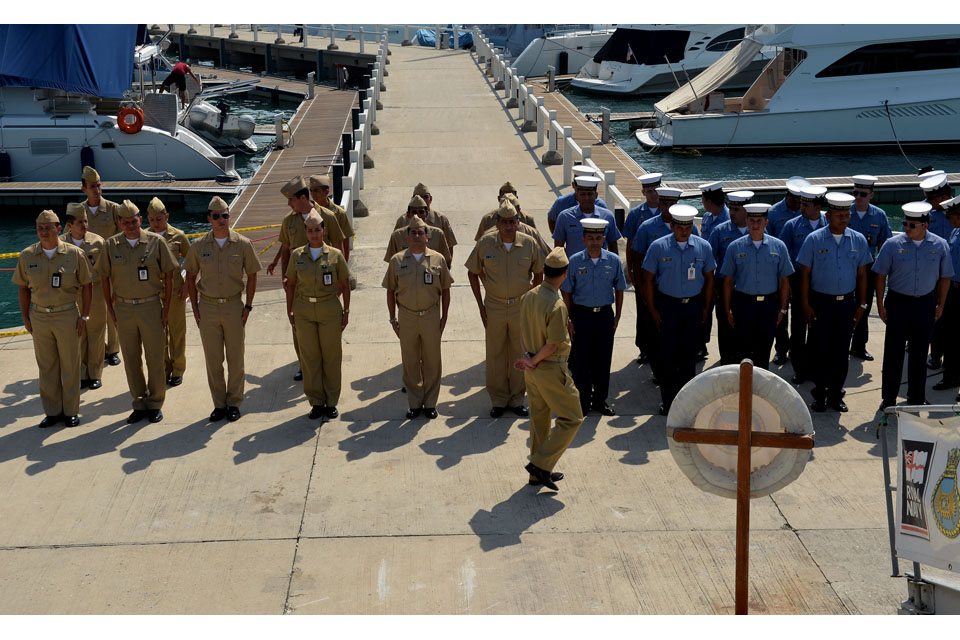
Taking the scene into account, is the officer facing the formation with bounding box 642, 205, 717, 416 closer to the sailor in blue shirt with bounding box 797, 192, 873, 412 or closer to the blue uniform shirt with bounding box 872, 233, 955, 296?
the sailor in blue shirt with bounding box 797, 192, 873, 412

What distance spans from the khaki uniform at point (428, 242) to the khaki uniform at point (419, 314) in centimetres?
56

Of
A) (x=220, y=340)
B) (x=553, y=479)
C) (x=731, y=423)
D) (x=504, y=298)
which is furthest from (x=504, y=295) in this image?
(x=731, y=423)

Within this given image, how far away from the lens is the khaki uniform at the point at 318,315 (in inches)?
306

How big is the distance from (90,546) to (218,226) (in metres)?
2.73

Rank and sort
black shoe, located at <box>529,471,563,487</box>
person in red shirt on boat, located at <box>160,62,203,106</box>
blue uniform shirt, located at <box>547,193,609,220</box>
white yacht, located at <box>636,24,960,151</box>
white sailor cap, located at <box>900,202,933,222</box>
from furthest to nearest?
1. person in red shirt on boat, located at <box>160,62,203,106</box>
2. white yacht, located at <box>636,24,960,151</box>
3. blue uniform shirt, located at <box>547,193,609,220</box>
4. white sailor cap, located at <box>900,202,933,222</box>
5. black shoe, located at <box>529,471,563,487</box>

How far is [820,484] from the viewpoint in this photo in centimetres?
681

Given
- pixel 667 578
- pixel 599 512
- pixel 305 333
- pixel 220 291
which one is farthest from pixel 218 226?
pixel 667 578

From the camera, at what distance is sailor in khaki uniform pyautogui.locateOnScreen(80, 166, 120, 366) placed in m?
9.33

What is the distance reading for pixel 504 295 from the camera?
8.01 metres

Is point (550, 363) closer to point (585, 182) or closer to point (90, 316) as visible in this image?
point (585, 182)

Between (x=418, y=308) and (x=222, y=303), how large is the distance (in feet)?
5.01

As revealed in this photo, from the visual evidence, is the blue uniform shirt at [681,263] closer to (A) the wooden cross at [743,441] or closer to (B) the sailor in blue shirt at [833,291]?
(B) the sailor in blue shirt at [833,291]

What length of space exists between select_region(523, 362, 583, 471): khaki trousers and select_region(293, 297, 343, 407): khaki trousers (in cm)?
187

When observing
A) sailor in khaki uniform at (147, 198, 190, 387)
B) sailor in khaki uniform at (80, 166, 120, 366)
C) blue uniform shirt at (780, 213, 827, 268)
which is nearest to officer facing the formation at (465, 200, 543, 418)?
blue uniform shirt at (780, 213, 827, 268)
